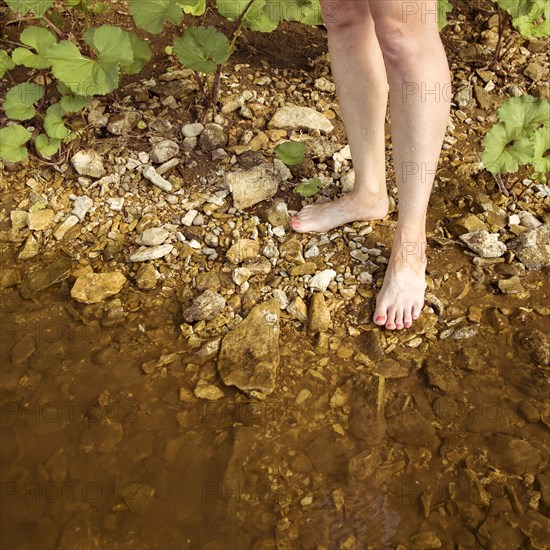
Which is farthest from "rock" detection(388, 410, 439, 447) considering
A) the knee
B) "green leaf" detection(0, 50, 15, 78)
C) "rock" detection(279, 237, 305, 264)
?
"green leaf" detection(0, 50, 15, 78)

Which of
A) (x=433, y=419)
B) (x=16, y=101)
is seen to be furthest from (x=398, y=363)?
(x=16, y=101)

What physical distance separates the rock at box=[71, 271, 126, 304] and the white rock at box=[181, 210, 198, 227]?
0.29 m

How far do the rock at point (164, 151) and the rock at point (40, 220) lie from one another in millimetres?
426

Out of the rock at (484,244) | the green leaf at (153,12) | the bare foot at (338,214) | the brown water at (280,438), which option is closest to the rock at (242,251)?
the bare foot at (338,214)

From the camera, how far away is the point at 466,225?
2.05 meters

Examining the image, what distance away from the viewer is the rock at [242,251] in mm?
1992

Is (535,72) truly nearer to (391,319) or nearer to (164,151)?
(391,319)

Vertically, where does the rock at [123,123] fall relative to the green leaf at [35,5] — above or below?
below

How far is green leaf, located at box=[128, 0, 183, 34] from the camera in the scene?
2.03m

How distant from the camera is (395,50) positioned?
144 centimetres

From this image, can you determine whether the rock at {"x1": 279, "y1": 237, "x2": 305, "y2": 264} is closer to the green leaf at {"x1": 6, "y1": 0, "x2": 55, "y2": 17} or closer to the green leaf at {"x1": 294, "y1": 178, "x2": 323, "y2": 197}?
the green leaf at {"x1": 294, "y1": 178, "x2": 323, "y2": 197}

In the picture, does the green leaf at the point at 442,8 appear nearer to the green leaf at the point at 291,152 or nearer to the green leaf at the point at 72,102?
the green leaf at the point at 291,152

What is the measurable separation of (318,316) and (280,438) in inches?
16.0

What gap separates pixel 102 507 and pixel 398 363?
879mm
